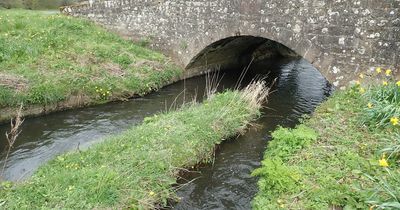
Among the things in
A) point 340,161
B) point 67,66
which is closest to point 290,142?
point 340,161

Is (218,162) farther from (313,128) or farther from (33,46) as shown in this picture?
(33,46)

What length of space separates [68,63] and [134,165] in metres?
7.42

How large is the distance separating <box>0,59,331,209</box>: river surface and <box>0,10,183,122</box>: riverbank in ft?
1.55

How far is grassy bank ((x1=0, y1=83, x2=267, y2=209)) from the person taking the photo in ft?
21.0

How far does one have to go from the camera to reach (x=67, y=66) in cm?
A: 1350

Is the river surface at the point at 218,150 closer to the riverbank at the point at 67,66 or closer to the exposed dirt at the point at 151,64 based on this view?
the riverbank at the point at 67,66

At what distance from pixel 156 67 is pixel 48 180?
9.00m

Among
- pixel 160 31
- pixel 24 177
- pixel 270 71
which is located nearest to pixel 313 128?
pixel 24 177

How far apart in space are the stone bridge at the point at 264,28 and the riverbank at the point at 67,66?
2.62ft

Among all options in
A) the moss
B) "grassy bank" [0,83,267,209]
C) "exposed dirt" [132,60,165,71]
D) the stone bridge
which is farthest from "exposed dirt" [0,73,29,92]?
the moss

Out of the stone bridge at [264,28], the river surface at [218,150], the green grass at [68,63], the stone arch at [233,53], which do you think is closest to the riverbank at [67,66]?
the green grass at [68,63]

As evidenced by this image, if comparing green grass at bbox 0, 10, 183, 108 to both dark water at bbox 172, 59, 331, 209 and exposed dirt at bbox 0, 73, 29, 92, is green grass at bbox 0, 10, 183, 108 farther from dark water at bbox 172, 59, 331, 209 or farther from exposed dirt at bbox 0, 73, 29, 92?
dark water at bbox 172, 59, 331, 209

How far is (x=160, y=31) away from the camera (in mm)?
16328

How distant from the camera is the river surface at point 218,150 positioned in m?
8.01
